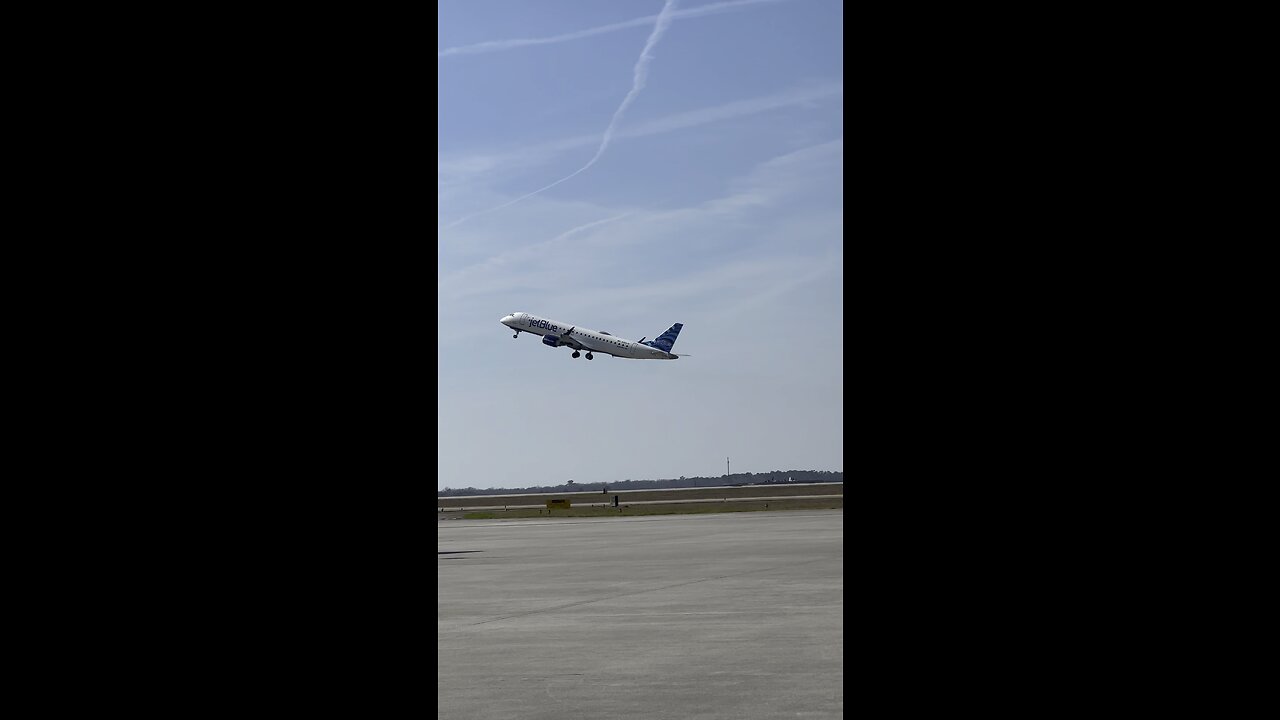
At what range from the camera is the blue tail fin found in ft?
405

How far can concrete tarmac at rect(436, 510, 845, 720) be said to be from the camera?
28.7 ft

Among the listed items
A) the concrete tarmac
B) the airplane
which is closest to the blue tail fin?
the airplane

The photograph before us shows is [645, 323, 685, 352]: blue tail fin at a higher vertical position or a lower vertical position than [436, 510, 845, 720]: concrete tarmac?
higher

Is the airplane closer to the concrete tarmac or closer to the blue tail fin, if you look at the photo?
the blue tail fin

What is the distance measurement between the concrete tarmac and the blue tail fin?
3795 inches

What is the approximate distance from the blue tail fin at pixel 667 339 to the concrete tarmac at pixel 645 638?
96391 mm

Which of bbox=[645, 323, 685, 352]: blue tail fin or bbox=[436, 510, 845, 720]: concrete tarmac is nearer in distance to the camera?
bbox=[436, 510, 845, 720]: concrete tarmac

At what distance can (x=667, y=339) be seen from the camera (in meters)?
124

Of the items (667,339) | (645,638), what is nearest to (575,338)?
(667,339)

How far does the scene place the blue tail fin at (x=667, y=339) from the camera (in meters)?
123
